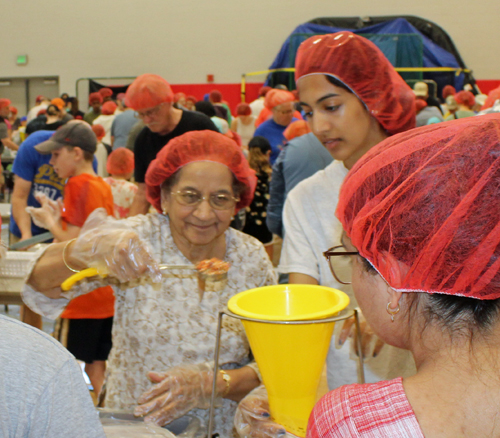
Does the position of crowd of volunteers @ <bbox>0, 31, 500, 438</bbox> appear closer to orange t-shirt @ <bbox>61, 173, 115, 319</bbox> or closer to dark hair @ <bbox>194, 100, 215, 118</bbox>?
orange t-shirt @ <bbox>61, 173, 115, 319</bbox>

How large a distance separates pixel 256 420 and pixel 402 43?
10870 mm

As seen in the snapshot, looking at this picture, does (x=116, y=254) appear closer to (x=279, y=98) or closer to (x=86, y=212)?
(x=86, y=212)

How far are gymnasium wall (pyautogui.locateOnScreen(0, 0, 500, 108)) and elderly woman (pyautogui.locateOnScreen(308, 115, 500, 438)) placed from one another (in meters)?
12.0

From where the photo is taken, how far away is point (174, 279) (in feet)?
5.40

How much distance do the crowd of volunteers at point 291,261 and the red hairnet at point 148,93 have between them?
0.5 inches

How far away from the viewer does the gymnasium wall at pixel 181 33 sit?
11508 millimetres

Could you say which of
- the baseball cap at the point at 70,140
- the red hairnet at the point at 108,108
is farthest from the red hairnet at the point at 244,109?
the baseball cap at the point at 70,140

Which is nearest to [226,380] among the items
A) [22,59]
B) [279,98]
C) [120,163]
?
[120,163]

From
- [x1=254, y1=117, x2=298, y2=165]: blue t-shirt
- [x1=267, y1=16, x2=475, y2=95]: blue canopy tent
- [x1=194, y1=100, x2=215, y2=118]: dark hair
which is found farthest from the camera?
[x1=267, y1=16, x2=475, y2=95]: blue canopy tent

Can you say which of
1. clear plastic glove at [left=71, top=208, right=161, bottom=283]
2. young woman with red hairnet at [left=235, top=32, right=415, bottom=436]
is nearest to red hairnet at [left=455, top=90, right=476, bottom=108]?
young woman with red hairnet at [left=235, top=32, right=415, bottom=436]

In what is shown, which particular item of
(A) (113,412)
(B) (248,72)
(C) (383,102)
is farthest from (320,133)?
(B) (248,72)

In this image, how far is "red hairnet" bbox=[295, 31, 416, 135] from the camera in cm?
155

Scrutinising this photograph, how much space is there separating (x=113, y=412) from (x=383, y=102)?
112 centimetres

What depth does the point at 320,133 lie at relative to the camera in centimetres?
155
